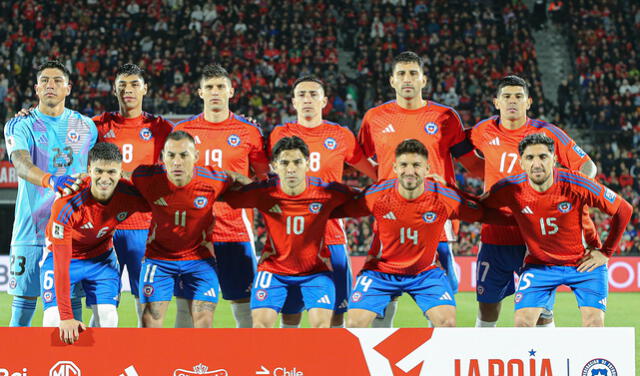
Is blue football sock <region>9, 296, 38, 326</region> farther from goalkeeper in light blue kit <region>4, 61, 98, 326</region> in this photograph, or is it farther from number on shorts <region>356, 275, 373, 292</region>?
number on shorts <region>356, 275, 373, 292</region>

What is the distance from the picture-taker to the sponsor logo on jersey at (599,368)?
3.80 m

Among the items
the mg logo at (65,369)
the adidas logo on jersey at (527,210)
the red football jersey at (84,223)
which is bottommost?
the mg logo at (65,369)

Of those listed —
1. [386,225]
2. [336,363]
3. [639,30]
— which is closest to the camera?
[336,363]

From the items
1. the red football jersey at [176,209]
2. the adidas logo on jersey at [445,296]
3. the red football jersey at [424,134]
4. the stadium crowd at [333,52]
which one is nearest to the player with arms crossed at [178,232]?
the red football jersey at [176,209]

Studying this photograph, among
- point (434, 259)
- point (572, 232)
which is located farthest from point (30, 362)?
point (572, 232)

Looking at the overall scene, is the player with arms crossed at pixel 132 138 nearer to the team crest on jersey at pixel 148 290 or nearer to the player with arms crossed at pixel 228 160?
the player with arms crossed at pixel 228 160

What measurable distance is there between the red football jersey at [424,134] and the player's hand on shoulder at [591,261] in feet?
3.16

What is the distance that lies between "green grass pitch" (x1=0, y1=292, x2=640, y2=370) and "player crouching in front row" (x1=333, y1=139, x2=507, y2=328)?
3.46 m

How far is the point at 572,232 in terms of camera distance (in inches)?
200

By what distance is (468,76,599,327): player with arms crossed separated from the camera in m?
5.47

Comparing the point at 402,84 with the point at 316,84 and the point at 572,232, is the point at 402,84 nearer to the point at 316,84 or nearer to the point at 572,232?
the point at 316,84

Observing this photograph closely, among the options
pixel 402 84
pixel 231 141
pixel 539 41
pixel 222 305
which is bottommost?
pixel 222 305

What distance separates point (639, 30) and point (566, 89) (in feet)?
12.4

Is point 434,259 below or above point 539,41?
below
